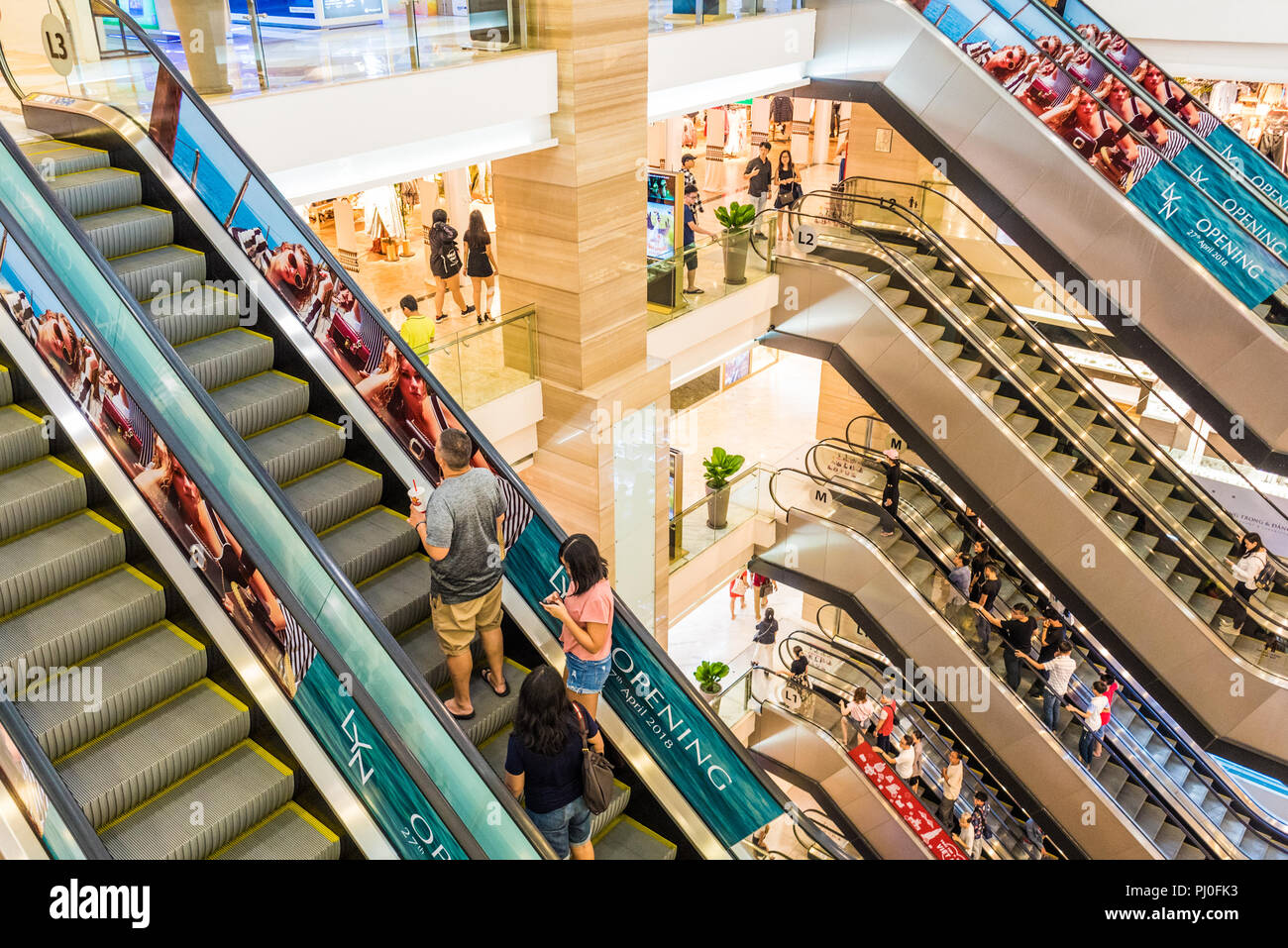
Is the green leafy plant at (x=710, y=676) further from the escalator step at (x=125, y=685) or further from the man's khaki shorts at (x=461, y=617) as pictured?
the escalator step at (x=125, y=685)

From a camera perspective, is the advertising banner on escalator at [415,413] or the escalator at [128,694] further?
the advertising banner on escalator at [415,413]

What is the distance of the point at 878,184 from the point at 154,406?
11.6 metres

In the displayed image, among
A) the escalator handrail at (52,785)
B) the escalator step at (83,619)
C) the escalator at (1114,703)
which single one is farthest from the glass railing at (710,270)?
the escalator handrail at (52,785)

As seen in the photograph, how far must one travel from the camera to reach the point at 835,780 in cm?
1223

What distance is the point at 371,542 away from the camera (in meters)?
5.26

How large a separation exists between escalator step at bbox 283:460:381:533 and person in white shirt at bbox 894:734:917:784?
833cm

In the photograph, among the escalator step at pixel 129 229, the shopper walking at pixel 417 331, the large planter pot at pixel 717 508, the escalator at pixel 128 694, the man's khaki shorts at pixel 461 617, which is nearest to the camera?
the escalator at pixel 128 694

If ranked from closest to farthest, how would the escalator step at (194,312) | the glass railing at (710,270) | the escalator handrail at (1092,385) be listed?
the escalator step at (194,312) → the glass railing at (710,270) → the escalator handrail at (1092,385)

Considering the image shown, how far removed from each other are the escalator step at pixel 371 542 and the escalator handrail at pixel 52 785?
5.77ft

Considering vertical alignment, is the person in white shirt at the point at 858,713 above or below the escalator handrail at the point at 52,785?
below

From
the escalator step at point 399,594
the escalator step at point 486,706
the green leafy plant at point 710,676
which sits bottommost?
the green leafy plant at point 710,676

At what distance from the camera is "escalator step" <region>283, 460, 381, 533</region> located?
17.0 feet

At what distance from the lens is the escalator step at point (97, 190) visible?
18.8 feet

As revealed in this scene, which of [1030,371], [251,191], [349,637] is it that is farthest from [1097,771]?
[251,191]
